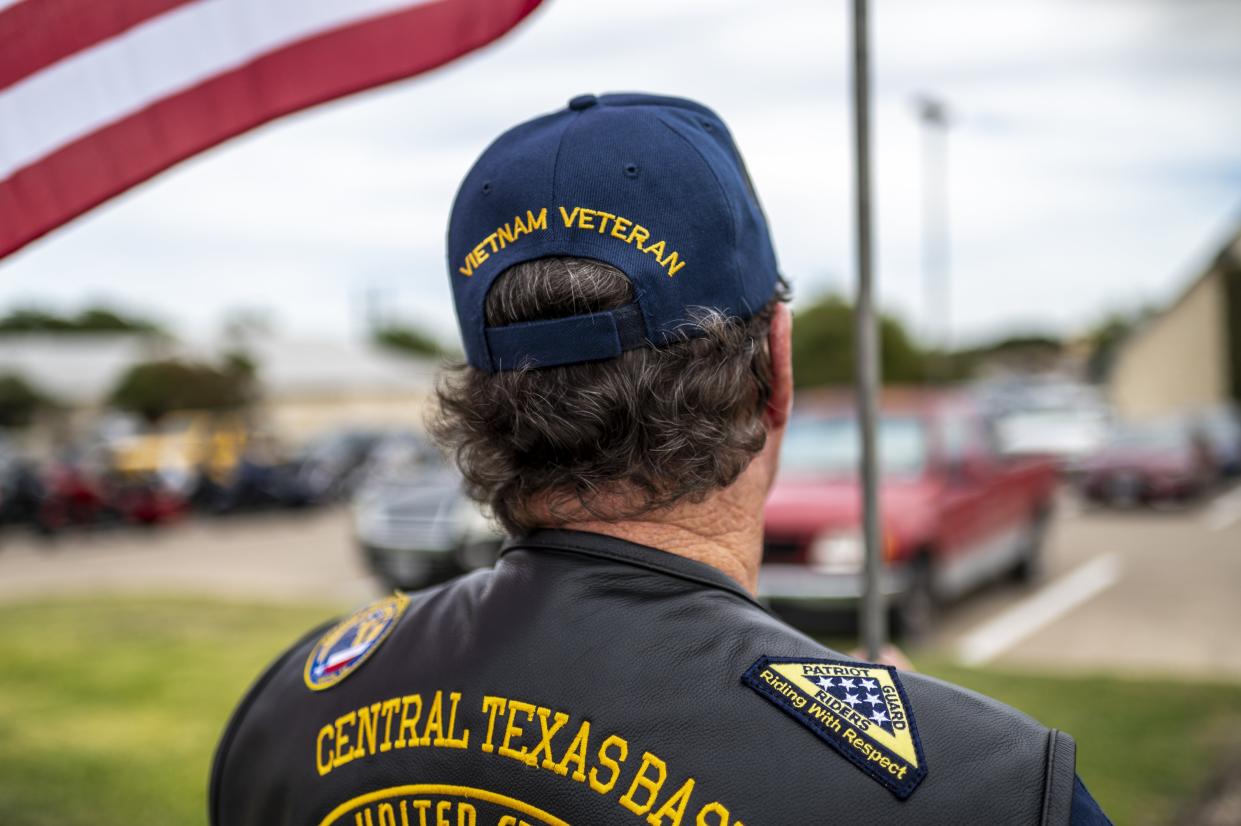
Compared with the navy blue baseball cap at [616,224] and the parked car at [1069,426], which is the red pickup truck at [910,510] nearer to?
the navy blue baseball cap at [616,224]

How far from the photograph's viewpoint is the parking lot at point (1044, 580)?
7367 mm

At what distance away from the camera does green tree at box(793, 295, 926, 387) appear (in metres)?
37.7

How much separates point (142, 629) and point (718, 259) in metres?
7.99

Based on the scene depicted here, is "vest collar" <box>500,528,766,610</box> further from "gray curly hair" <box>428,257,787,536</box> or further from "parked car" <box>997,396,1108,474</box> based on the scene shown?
"parked car" <box>997,396,1108,474</box>

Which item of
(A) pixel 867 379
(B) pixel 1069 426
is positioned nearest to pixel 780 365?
(A) pixel 867 379

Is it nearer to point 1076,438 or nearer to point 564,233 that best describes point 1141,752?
point 564,233

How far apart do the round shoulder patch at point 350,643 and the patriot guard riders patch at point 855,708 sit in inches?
19.2

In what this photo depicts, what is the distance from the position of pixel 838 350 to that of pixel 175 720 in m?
34.2

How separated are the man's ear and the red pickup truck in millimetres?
4619

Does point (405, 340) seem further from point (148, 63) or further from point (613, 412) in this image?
point (613, 412)

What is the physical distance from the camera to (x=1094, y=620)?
8312 millimetres

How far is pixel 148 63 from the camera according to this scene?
7.14 feet

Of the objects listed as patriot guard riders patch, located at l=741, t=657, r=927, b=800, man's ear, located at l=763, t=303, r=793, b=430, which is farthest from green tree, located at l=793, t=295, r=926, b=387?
patriot guard riders patch, located at l=741, t=657, r=927, b=800

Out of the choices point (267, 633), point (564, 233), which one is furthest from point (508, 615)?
point (267, 633)
